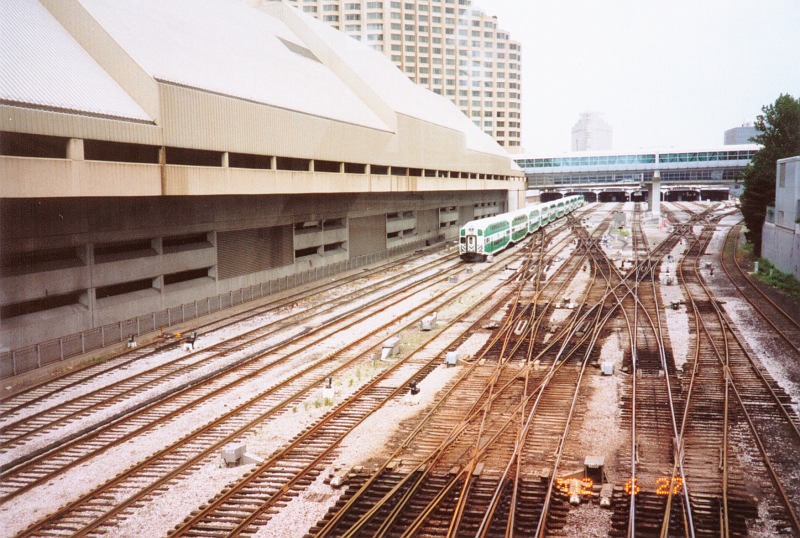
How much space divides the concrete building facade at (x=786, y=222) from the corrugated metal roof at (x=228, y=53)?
24.0 metres

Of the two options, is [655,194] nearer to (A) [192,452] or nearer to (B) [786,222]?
(B) [786,222]

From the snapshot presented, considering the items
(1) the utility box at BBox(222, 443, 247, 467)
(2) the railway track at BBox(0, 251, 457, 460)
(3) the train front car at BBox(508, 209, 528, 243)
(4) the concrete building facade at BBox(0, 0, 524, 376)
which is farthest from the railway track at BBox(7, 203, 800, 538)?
(3) the train front car at BBox(508, 209, 528, 243)

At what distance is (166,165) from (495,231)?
3028cm

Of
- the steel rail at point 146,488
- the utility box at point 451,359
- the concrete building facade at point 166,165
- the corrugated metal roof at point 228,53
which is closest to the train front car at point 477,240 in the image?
the concrete building facade at point 166,165

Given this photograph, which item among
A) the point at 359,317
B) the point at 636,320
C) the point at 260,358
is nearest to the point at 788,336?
the point at 636,320

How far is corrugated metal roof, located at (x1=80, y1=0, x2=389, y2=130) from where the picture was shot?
24.6 meters

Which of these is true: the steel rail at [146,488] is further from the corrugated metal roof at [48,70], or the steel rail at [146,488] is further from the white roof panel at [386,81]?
the white roof panel at [386,81]

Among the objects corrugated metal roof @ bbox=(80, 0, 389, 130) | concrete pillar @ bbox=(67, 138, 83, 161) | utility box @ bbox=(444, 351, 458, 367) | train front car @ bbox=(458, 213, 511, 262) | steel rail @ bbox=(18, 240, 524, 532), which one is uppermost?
corrugated metal roof @ bbox=(80, 0, 389, 130)

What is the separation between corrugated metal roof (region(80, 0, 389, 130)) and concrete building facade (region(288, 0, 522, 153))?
81.7m

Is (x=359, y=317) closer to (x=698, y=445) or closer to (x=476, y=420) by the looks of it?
(x=476, y=420)

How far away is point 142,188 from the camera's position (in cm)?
2062

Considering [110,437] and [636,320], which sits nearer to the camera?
[110,437]

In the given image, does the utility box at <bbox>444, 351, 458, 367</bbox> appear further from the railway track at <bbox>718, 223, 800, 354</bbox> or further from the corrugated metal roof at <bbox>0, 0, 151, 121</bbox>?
the corrugated metal roof at <bbox>0, 0, 151, 121</bbox>

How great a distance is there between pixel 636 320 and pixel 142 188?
2009cm
